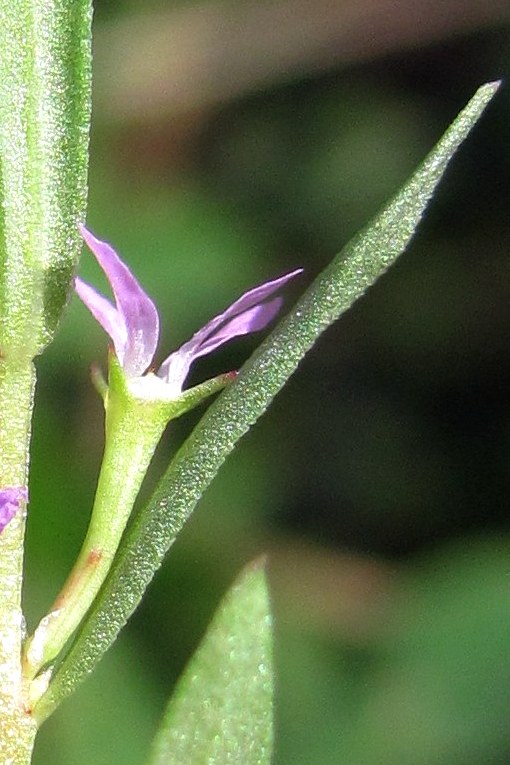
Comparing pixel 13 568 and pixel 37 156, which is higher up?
pixel 37 156

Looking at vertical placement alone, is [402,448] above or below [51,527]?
below

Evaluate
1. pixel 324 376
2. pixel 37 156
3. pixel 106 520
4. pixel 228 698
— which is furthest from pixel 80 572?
pixel 324 376

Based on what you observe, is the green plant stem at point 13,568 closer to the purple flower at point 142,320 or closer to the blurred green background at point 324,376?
the purple flower at point 142,320

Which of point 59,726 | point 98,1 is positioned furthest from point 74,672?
point 98,1

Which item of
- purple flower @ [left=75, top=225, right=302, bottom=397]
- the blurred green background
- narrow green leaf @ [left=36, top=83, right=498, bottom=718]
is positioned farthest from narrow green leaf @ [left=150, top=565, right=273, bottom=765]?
the blurred green background

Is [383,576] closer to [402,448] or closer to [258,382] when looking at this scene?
[402,448]

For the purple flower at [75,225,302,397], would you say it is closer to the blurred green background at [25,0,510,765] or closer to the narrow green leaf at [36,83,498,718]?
the narrow green leaf at [36,83,498,718]

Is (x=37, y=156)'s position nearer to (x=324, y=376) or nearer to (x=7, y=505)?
(x=7, y=505)
